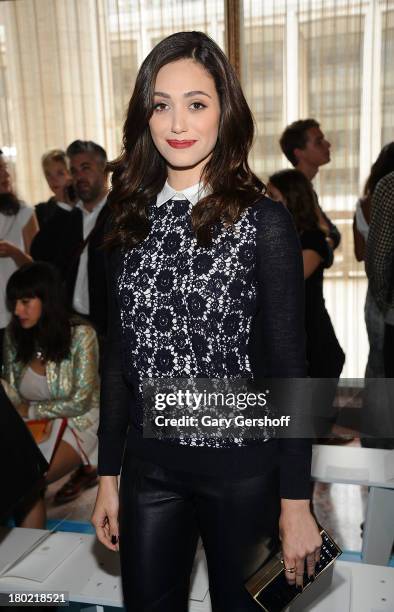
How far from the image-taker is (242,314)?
1.13 m

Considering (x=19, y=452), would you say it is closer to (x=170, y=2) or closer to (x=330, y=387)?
(x=330, y=387)

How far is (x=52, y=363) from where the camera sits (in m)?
2.82

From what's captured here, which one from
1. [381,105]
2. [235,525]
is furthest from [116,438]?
[381,105]

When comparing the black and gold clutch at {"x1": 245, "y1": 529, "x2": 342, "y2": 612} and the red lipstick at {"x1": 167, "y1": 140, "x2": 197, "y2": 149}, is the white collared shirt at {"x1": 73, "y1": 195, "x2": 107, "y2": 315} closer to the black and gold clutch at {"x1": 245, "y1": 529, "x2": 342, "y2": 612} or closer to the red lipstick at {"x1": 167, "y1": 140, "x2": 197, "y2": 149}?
the red lipstick at {"x1": 167, "y1": 140, "x2": 197, "y2": 149}

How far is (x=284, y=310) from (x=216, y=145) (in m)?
0.32

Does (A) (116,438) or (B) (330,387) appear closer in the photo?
(A) (116,438)

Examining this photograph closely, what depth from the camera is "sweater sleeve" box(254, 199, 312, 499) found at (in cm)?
110

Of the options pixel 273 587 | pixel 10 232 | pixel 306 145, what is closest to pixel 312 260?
pixel 306 145

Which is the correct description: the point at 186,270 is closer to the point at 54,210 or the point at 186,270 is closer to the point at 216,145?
the point at 216,145

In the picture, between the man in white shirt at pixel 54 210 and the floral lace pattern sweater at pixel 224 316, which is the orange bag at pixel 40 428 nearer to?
the man in white shirt at pixel 54 210

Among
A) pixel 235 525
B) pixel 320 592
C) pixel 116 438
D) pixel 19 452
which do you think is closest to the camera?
pixel 235 525

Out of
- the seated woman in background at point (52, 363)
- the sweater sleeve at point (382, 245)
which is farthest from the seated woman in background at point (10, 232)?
the sweater sleeve at point (382, 245)

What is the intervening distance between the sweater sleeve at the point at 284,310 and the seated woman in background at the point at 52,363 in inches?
70.3

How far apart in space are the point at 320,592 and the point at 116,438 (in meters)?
→ 0.64
